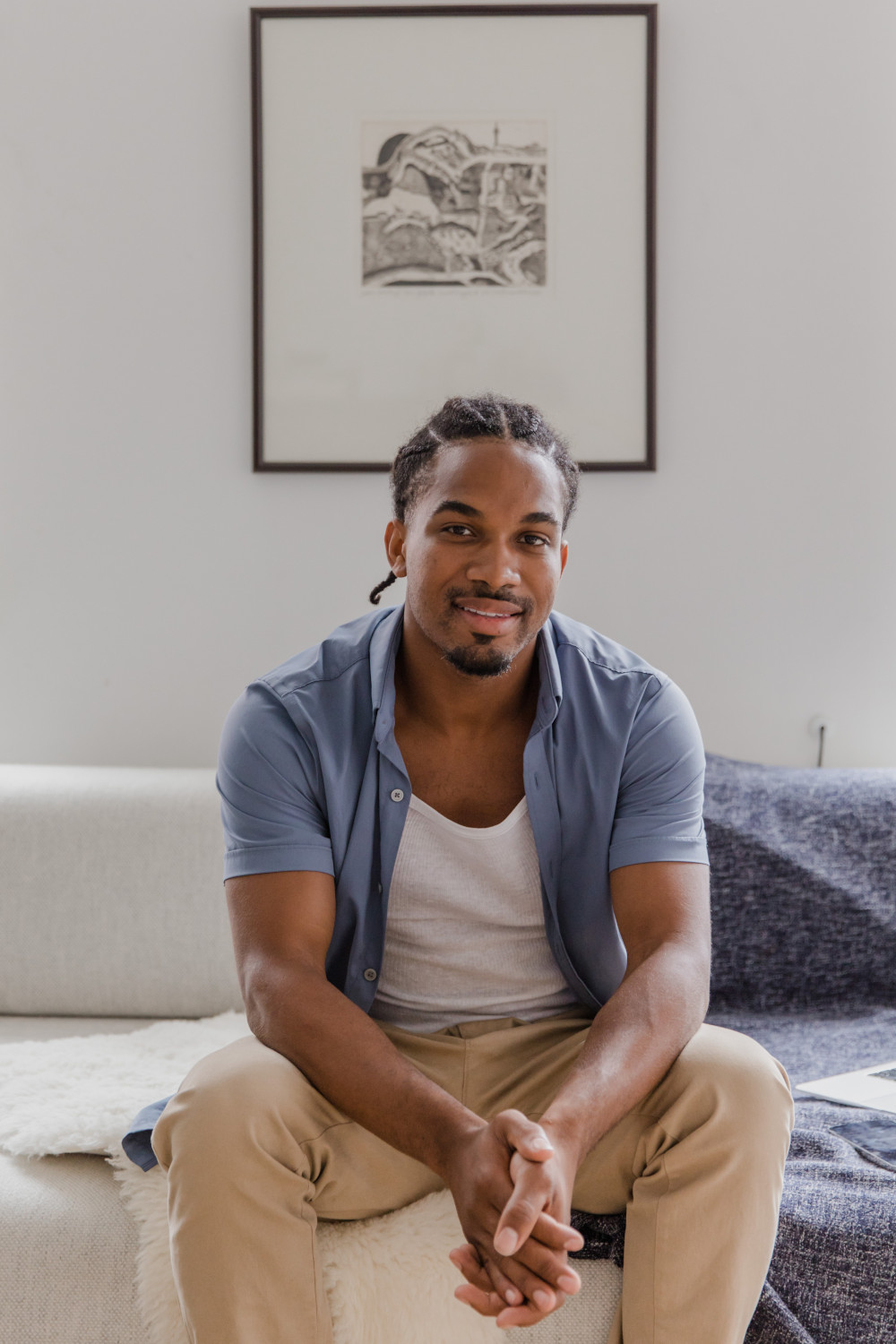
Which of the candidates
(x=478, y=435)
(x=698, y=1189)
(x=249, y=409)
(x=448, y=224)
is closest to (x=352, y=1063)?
(x=698, y=1189)

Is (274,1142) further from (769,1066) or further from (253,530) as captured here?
(253,530)

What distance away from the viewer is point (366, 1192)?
1.23 m

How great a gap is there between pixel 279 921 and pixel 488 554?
0.49 meters

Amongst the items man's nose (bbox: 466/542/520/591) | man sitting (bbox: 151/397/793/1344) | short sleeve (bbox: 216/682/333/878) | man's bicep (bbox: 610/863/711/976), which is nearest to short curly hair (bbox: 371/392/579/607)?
man sitting (bbox: 151/397/793/1344)

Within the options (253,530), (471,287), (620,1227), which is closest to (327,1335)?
(620,1227)

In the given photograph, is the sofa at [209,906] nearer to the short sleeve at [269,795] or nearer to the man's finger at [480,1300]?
the short sleeve at [269,795]

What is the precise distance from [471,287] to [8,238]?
0.88 meters

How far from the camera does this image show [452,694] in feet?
4.87

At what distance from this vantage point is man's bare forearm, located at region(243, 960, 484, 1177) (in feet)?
3.74

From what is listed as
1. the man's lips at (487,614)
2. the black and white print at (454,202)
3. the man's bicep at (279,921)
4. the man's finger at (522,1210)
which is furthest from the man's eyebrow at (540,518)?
the black and white print at (454,202)

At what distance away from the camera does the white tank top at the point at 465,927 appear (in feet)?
4.63

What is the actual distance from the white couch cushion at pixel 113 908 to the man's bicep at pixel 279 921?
594 millimetres

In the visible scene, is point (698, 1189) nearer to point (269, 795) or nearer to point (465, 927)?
point (465, 927)

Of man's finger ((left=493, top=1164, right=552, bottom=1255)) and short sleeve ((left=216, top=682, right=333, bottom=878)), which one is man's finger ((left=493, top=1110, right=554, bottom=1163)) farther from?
short sleeve ((left=216, top=682, right=333, bottom=878))
